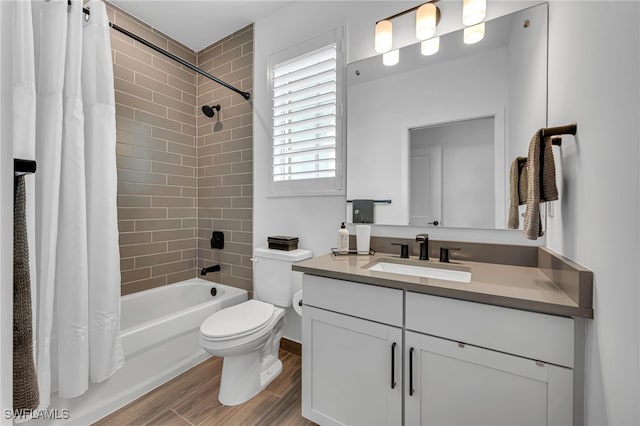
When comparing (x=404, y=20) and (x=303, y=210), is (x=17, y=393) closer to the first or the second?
(x=303, y=210)

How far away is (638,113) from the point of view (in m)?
0.59

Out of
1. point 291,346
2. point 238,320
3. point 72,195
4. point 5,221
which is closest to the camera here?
point 5,221

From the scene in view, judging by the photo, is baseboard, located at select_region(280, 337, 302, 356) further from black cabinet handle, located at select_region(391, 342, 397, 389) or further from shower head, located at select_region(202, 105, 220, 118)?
shower head, located at select_region(202, 105, 220, 118)

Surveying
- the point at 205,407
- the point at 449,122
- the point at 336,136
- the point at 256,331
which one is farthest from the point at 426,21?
the point at 205,407

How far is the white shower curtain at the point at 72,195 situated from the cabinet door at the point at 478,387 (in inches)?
62.9

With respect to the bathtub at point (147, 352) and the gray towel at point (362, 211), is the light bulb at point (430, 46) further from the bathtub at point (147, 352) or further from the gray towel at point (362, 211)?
the bathtub at point (147, 352)

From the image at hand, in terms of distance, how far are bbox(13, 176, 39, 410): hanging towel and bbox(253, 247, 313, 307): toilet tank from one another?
1.27 metres

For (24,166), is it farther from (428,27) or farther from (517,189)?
(428,27)

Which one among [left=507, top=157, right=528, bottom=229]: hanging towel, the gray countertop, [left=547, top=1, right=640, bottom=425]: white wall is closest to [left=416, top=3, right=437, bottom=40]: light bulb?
[left=547, top=1, right=640, bottom=425]: white wall

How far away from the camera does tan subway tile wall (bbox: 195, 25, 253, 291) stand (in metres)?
2.36

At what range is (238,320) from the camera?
1640 millimetres

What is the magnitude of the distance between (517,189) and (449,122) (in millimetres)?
534

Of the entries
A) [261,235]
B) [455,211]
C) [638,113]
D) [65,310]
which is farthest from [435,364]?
[65,310]

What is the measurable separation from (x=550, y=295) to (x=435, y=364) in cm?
47
